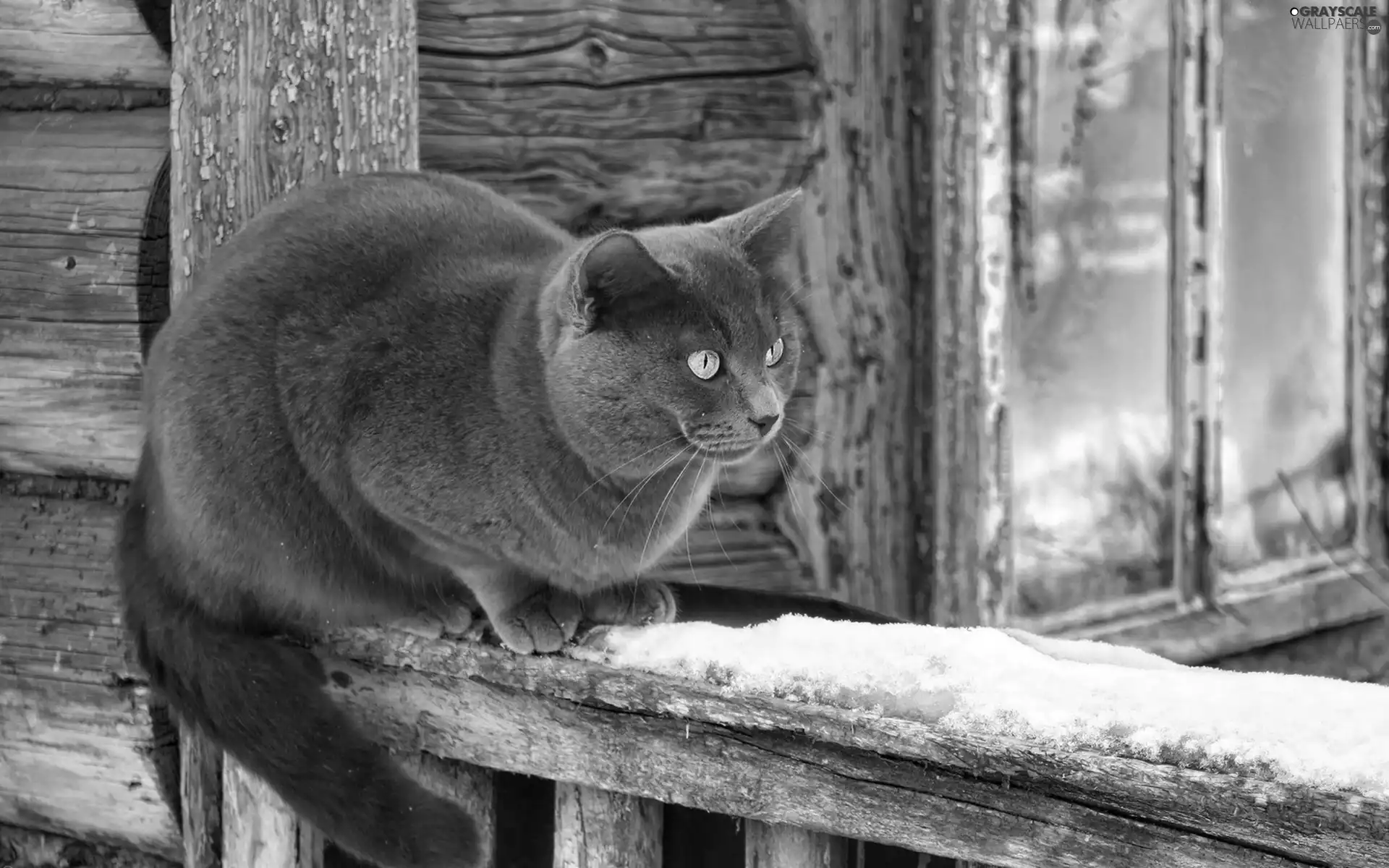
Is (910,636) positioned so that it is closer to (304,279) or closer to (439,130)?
(304,279)

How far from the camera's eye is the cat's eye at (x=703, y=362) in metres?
1.69

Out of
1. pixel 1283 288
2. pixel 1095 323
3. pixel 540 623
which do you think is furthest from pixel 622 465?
pixel 1283 288

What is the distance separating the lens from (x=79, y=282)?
7.14 feet

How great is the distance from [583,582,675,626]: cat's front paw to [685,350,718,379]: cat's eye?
0.35m

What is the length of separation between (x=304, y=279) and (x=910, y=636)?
89cm

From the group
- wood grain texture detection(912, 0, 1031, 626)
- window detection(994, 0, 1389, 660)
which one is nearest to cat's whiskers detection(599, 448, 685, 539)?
wood grain texture detection(912, 0, 1031, 626)

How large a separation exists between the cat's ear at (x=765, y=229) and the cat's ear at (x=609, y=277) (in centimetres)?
18

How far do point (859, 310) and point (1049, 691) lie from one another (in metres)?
1.48

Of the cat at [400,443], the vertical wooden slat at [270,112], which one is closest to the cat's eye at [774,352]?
the cat at [400,443]

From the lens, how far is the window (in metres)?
3.31

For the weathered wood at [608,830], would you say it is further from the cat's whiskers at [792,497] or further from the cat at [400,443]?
the cat's whiskers at [792,497]

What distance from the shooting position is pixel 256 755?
69.3 inches

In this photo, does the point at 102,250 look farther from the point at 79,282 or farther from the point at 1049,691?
the point at 1049,691

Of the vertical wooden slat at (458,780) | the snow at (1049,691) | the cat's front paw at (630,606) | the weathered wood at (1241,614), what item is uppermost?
the snow at (1049,691)
